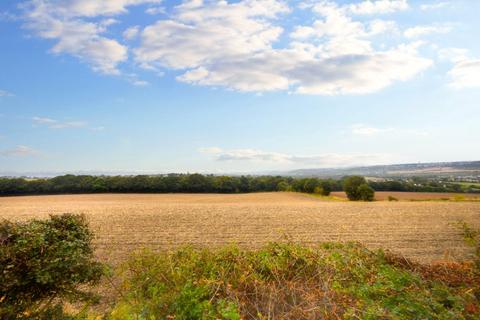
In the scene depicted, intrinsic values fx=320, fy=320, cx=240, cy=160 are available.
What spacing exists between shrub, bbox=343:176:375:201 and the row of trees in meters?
6.64

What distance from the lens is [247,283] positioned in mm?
4391

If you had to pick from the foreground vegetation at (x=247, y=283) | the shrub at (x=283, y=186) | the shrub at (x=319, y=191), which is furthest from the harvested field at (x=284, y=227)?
the shrub at (x=283, y=186)

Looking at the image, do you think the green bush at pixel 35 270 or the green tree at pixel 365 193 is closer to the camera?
the green bush at pixel 35 270

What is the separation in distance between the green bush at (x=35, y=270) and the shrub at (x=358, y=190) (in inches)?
2017

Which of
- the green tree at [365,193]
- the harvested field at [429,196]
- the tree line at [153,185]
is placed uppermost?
the tree line at [153,185]

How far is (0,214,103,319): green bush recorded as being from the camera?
15.6 feet

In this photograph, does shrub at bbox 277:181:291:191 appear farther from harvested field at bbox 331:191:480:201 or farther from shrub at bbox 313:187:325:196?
harvested field at bbox 331:191:480:201

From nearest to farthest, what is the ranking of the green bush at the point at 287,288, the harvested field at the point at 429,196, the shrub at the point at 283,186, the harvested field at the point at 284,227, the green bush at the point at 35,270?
1. the green bush at the point at 287,288
2. the green bush at the point at 35,270
3. the harvested field at the point at 284,227
4. the harvested field at the point at 429,196
5. the shrub at the point at 283,186

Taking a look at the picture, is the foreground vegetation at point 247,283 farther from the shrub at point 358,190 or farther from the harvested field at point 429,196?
the harvested field at point 429,196

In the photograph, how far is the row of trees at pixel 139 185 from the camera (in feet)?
202

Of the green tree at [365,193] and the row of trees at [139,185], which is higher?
the row of trees at [139,185]

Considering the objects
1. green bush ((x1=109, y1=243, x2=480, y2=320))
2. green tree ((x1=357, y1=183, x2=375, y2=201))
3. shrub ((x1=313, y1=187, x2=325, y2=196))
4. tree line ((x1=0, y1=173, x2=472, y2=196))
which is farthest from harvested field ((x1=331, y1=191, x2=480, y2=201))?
green bush ((x1=109, y1=243, x2=480, y2=320))

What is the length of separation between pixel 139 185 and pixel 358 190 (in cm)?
4000

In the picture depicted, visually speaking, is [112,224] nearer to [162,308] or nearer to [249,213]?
[249,213]
